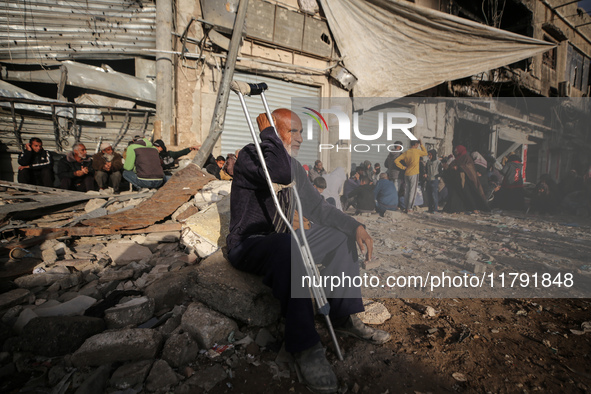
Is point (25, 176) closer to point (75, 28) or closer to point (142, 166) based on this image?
point (142, 166)

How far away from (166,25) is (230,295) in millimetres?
7445

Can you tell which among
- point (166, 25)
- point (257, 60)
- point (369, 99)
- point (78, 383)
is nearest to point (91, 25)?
point (166, 25)

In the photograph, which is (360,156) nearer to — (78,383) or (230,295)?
(230,295)

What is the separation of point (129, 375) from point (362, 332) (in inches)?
59.9

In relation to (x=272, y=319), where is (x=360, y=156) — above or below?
above

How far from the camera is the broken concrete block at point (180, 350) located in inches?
68.9

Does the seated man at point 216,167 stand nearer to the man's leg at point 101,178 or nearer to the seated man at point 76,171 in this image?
the man's leg at point 101,178

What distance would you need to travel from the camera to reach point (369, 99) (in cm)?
737

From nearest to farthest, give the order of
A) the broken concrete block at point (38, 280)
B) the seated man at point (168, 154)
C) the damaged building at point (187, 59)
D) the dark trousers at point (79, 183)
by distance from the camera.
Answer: the broken concrete block at point (38, 280), the dark trousers at point (79, 183), the damaged building at point (187, 59), the seated man at point (168, 154)

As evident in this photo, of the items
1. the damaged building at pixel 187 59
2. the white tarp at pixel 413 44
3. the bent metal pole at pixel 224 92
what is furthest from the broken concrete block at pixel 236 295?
the white tarp at pixel 413 44

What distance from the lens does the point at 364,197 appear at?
97.9 inches

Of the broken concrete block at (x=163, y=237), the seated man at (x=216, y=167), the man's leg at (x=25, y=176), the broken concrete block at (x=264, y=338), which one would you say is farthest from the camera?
the seated man at (x=216, y=167)

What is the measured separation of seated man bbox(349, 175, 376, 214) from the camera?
8.07 feet

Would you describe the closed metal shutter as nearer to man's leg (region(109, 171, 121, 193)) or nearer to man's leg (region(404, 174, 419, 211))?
man's leg (region(109, 171, 121, 193))
